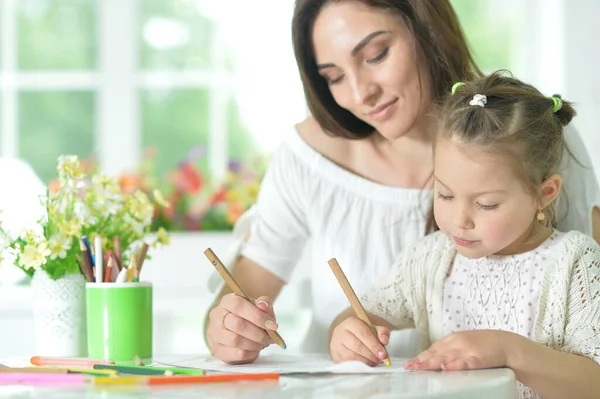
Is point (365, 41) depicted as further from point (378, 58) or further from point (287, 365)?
point (287, 365)

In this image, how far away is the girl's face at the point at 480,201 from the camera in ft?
4.69

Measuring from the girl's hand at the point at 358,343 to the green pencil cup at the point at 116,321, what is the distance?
1.01 feet

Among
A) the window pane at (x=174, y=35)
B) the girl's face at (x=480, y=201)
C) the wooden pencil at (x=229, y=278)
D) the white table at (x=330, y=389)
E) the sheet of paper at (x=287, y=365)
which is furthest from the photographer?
the window pane at (x=174, y=35)

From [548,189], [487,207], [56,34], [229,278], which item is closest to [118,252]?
[229,278]

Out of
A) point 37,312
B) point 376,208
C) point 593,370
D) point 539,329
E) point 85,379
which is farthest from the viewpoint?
point 376,208

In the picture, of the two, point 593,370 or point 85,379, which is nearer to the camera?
point 85,379

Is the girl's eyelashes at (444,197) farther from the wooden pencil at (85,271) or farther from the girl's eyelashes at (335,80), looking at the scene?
the wooden pencil at (85,271)

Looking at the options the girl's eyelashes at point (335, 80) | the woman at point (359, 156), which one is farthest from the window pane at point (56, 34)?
the girl's eyelashes at point (335, 80)

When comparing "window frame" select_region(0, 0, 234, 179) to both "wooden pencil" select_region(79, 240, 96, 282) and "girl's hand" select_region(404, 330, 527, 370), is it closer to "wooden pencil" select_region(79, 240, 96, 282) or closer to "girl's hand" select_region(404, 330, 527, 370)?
"wooden pencil" select_region(79, 240, 96, 282)

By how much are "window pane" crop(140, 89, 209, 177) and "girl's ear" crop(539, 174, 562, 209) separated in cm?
262

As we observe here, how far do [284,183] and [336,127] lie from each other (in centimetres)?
16

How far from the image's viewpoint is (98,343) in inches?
57.9

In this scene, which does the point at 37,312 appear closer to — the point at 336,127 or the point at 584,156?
the point at 336,127

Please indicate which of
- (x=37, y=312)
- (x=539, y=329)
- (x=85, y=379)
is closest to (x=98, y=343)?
(x=37, y=312)
